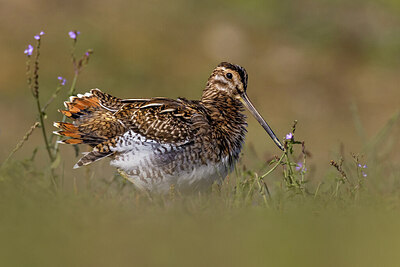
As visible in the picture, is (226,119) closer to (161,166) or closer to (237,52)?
(161,166)

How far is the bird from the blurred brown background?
5962 mm

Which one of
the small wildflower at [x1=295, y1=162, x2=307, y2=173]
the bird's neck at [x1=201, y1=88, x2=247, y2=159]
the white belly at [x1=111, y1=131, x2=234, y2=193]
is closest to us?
the small wildflower at [x1=295, y1=162, x2=307, y2=173]

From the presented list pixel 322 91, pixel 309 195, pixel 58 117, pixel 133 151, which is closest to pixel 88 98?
pixel 133 151

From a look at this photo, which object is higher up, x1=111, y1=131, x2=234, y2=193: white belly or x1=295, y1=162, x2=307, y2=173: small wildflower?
x1=295, y1=162, x2=307, y2=173: small wildflower

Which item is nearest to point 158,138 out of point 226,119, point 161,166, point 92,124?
point 161,166

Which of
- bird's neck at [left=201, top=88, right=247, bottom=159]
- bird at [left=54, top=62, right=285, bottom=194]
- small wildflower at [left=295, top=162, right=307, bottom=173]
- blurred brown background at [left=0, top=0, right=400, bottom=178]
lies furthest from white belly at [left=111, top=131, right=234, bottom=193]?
blurred brown background at [left=0, top=0, right=400, bottom=178]

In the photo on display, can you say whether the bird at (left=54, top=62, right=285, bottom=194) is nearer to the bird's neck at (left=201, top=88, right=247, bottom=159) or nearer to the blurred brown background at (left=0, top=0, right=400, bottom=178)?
the bird's neck at (left=201, top=88, right=247, bottom=159)

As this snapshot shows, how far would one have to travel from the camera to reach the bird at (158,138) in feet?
16.5

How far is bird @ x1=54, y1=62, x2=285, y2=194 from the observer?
504 cm

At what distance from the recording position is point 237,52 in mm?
14180

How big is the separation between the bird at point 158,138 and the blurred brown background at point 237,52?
19.6 ft

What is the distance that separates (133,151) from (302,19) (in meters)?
10.4

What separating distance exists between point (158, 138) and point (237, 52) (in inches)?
363

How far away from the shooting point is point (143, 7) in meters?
14.9
